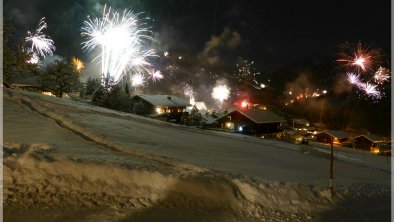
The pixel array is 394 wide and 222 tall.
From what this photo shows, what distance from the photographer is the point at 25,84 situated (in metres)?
51.7

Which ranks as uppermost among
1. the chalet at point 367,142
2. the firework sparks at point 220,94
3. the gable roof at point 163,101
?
the firework sparks at point 220,94

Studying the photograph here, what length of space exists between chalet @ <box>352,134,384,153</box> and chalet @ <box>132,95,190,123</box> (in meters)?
26.5

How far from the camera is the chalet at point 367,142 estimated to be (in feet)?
185

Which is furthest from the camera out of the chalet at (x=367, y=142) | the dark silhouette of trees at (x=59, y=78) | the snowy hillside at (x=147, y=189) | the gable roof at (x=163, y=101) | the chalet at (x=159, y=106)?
the gable roof at (x=163, y=101)

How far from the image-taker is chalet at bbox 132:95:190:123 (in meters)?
57.0

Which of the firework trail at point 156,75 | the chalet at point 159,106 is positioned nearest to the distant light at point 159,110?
the chalet at point 159,106

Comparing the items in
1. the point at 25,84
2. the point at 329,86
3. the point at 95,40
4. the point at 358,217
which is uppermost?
the point at 329,86

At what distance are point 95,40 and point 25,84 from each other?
19.2 meters

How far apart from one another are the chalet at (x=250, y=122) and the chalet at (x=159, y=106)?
790 centimetres

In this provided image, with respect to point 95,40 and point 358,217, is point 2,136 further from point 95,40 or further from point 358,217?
point 95,40

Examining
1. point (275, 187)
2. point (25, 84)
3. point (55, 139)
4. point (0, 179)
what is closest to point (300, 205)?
point (275, 187)

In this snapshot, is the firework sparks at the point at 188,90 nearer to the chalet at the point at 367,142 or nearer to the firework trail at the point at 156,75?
the firework trail at the point at 156,75

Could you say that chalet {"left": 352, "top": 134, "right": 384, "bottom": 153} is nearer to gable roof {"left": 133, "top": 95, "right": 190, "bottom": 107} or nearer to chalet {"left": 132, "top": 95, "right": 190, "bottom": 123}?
chalet {"left": 132, "top": 95, "right": 190, "bottom": 123}

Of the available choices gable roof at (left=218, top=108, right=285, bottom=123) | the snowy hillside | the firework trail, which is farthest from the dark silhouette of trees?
the snowy hillside
